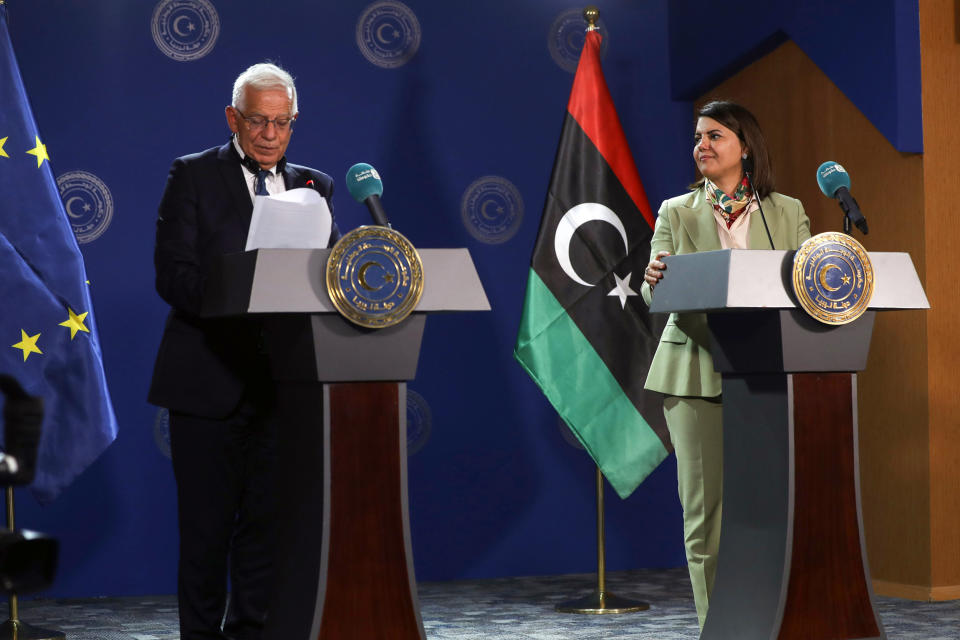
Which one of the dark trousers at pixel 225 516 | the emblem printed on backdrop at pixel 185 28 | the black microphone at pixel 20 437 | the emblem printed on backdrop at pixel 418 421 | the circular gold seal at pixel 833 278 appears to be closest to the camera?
the black microphone at pixel 20 437

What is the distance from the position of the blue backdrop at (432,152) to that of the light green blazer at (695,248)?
1.48 metres

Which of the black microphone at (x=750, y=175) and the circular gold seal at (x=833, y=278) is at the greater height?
the black microphone at (x=750, y=175)

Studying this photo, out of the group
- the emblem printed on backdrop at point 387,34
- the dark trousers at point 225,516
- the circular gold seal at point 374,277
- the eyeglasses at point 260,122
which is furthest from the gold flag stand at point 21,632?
the emblem printed on backdrop at point 387,34

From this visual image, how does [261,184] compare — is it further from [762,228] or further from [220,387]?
[762,228]

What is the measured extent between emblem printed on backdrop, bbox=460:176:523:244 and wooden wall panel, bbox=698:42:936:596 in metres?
1.26

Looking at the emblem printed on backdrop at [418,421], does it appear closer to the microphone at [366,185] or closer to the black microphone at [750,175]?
the black microphone at [750,175]

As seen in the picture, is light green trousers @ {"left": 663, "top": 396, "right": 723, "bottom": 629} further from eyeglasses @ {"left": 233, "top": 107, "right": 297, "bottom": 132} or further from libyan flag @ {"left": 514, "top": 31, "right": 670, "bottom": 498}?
libyan flag @ {"left": 514, "top": 31, "right": 670, "bottom": 498}

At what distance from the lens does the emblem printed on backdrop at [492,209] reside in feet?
16.6

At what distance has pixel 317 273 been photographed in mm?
2354

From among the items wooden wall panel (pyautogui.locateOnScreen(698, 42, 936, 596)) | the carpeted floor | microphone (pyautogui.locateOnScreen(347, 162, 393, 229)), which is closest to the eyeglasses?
microphone (pyautogui.locateOnScreen(347, 162, 393, 229))

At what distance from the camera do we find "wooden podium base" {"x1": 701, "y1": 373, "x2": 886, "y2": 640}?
257cm

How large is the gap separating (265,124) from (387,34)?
2306 mm

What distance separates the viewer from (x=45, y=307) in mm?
3822

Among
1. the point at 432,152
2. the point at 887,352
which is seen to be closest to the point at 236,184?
the point at 432,152
